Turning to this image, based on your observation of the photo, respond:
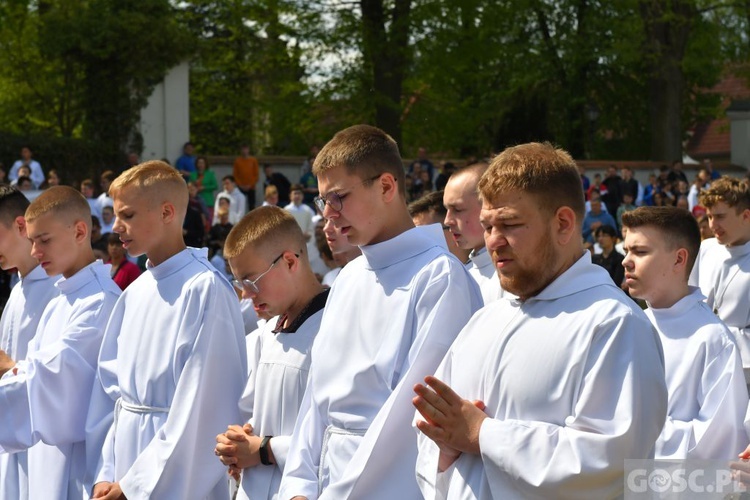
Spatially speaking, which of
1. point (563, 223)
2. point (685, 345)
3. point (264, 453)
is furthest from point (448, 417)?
point (685, 345)

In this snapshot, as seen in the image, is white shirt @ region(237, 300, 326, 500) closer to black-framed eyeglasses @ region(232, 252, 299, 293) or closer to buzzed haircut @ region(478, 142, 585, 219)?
black-framed eyeglasses @ region(232, 252, 299, 293)

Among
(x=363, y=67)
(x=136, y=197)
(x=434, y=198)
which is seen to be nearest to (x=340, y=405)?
(x=136, y=197)

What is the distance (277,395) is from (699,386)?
1859mm

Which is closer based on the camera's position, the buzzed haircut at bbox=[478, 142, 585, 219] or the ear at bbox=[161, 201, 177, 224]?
the buzzed haircut at bbox=[478, 142, 585, 219]

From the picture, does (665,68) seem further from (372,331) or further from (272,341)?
(372,331)

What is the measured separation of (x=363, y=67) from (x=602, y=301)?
24431 mm

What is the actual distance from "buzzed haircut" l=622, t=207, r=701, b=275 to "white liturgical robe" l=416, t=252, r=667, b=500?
192 centimetres

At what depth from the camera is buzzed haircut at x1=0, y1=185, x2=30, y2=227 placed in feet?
22.3

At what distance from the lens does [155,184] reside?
5.43 metres

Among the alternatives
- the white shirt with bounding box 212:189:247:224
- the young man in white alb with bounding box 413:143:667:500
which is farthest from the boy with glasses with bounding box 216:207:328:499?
the white shirt with bounding box 212:189:247:224

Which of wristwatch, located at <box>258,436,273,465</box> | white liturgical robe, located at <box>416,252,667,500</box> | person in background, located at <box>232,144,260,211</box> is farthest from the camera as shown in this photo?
person in background, located at <box>232,144,260,211</box>

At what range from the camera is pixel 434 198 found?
23.4 feet

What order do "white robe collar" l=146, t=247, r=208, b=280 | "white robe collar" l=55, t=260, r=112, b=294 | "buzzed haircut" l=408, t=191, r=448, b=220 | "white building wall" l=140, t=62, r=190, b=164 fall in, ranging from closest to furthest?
"white robe collar" l=146, t=247, r=208, b=280 < "white robe collar" l=55, t=260, r=112, b=294 < "buzzed haircut" l=408, t=191, r=448, b=220 < "white building wall" l=140, t=62, r=190, b=164

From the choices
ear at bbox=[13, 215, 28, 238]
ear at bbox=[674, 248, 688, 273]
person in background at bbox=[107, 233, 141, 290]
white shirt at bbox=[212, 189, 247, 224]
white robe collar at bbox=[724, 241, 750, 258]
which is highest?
ear at bbox=[674, 248, 688, 273]
